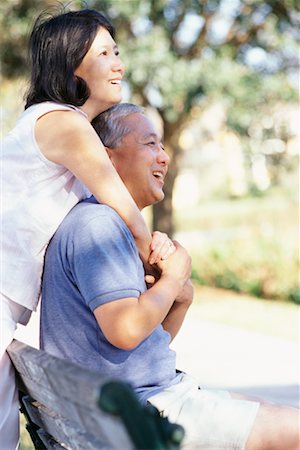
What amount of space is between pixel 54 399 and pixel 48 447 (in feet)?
1.83

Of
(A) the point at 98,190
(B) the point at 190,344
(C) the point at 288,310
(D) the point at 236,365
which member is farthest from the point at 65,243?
(C) the point at 288,310

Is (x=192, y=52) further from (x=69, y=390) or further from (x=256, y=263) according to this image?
(x=69, y=390)

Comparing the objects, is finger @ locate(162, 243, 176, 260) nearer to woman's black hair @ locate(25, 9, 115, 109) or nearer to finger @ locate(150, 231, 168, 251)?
finger @ locate(150, 231, 168, 251)

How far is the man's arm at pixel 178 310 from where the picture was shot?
279 cm

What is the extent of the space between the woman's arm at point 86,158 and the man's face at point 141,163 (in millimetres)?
244

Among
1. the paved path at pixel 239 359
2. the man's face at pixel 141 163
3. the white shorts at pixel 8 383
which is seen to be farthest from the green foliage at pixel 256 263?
the white shorts at pixel 8 383

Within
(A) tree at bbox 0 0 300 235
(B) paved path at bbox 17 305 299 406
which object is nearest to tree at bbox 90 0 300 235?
(A) tree at bbox 0 0 300 235

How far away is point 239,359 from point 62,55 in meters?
→ 6.07

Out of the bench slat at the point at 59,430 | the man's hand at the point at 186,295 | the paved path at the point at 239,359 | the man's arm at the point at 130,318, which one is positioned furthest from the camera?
the paved path at the point at 239,359

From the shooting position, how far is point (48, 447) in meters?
2.61

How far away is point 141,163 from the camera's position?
280 centimetres

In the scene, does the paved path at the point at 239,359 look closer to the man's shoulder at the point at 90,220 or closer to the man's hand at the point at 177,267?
the man's hand at the point at 177,267

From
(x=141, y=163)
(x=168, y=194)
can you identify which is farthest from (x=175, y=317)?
(x=168, y=194)

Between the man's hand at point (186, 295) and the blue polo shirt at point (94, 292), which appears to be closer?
the blue polo shirt at point (94, 292)
